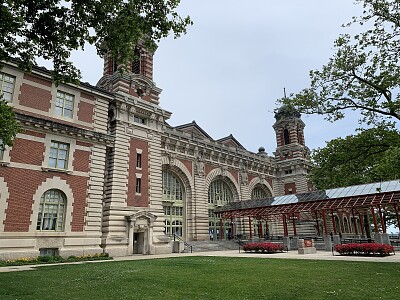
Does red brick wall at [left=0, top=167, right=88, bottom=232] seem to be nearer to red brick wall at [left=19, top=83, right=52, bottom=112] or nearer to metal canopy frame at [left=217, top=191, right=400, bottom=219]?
red brick wall at [left=19, top=83, right=52, bottom=112]

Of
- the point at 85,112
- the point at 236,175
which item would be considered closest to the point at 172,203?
the point at 236,175

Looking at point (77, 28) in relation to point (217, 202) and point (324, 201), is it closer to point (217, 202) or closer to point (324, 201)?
point (324, 201)

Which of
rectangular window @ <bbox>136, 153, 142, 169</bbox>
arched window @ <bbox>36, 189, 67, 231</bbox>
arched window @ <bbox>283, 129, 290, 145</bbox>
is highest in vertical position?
arched window @ <bbox>283, 129, 290, 145</bbox>

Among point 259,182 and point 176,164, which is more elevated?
point 176,164

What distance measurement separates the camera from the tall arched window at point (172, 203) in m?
36.3

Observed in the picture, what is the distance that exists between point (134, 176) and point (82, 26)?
18179 millimetres

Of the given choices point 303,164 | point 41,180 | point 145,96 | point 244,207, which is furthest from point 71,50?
point 303,164

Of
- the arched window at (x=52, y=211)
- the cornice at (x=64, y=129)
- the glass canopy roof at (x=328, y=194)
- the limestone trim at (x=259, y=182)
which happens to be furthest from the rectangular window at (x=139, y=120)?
the limestone trim at (x=259, y=182)

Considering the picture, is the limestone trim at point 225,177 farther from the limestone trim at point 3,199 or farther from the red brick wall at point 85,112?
the limestone trim at point 3,199

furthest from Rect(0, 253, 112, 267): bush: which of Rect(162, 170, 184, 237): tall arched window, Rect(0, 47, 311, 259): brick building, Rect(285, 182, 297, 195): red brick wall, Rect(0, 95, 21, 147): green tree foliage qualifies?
Rect(285, 182, 297, 195): red brick wall

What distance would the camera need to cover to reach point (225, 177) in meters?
44.8

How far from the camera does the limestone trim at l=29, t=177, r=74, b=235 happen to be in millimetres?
21672

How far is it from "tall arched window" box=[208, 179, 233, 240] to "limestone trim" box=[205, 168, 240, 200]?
0.77m

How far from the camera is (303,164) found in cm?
5294
